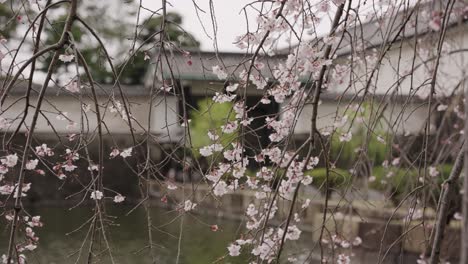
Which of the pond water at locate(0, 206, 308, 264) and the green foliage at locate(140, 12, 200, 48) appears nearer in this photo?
the green foliage at locate(140, 12, 200, 48)

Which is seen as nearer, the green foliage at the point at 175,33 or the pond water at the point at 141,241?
the green foliage at the point at 175,33

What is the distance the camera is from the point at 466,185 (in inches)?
25.8

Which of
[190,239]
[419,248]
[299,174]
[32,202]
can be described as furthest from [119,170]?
[299,174]

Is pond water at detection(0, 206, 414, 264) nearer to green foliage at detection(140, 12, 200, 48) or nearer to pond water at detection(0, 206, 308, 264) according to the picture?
pond water at detection(0, 206, 308, 264)

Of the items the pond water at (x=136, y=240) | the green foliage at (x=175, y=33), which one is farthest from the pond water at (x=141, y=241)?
the green foliage at (x=175, y=33)

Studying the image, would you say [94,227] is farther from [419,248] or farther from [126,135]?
[126,135]

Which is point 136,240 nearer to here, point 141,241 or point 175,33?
point 141,241

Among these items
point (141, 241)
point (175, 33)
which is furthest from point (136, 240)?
point (175, 33)

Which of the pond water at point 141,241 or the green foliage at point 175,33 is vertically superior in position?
the green foliage at point 175,33

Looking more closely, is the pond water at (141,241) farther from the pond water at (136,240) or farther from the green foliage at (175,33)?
the green foliage at (175,33)

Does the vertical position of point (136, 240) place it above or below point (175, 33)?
below

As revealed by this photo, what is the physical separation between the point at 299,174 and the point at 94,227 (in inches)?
30.6

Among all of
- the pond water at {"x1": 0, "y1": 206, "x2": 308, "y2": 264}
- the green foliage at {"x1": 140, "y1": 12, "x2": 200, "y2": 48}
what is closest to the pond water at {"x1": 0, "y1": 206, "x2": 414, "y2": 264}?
the pond water at {"x1": 0, "y1": 206, "x2": 308, "y2": 264}

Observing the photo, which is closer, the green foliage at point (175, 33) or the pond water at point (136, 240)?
the green foliage at point (175, 33)
